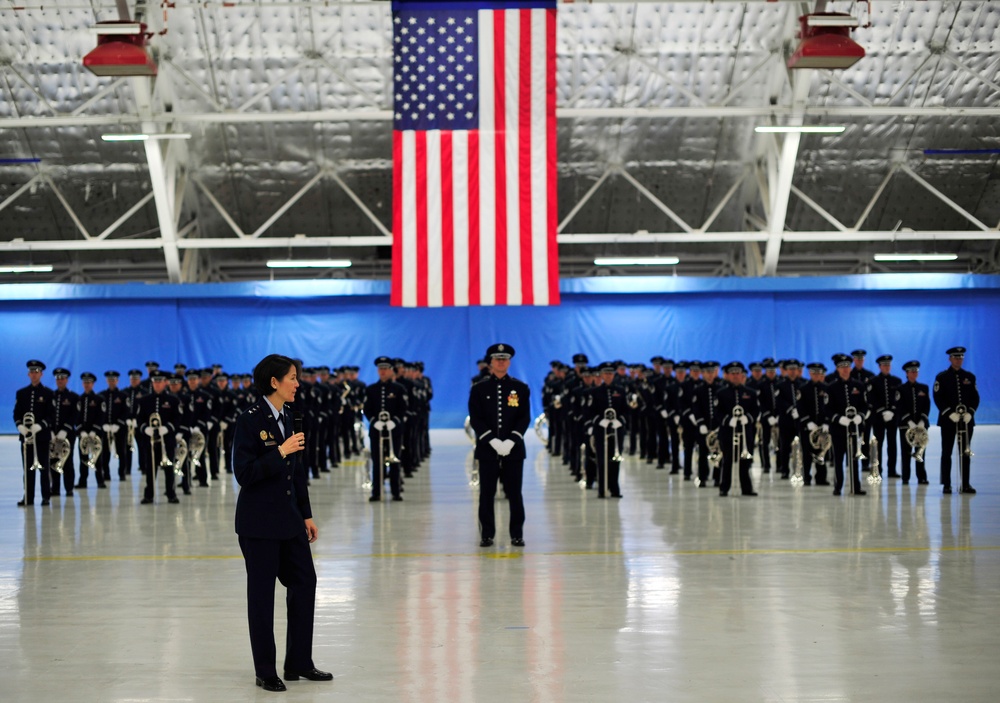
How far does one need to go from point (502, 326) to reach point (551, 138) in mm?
15430

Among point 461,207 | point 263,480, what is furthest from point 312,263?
point 263,480

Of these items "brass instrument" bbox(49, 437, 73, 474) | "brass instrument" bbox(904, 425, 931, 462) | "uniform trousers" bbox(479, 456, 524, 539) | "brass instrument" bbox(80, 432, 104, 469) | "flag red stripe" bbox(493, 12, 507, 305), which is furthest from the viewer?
"brass instrument" bbox(80, 432, 104, 469)

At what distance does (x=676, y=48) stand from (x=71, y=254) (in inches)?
635

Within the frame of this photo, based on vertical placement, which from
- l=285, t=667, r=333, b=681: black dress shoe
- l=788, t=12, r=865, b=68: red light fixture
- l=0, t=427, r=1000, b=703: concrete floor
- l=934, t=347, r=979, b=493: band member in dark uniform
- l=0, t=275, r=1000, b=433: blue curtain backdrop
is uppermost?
l=788, t=12, r=865, b=68: red light fixture

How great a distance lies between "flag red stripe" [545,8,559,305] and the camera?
14430 millimetres

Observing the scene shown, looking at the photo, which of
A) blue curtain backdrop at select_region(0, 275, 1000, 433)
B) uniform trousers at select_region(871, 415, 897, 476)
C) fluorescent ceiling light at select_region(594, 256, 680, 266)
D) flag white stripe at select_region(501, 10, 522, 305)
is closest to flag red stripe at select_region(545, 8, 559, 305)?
flag white stripe at select_region(501, 10, 522, 305)

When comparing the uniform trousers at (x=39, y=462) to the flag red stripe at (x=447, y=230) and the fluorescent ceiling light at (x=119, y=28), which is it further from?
the flag red stripe at (x=447, y=230)

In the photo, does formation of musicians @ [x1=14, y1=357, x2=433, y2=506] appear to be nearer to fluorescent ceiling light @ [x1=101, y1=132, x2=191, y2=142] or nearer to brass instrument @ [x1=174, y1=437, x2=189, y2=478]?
brass instrument @ [x1=174, y1=437, x2=189, y2=478]

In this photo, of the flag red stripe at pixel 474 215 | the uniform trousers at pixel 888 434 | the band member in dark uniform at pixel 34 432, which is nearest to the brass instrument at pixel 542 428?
the uniform trousers at pixel 888 434

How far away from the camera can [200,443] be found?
55.7ft

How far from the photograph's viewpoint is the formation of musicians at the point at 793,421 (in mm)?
14945

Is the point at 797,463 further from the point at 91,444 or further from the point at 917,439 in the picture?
the point at 91,444

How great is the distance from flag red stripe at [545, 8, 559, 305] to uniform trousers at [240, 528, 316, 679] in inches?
342

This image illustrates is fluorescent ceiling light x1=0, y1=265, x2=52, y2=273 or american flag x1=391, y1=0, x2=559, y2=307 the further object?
fluorescent ceiling light x1=0, y1=265, x2=52, y2=273
